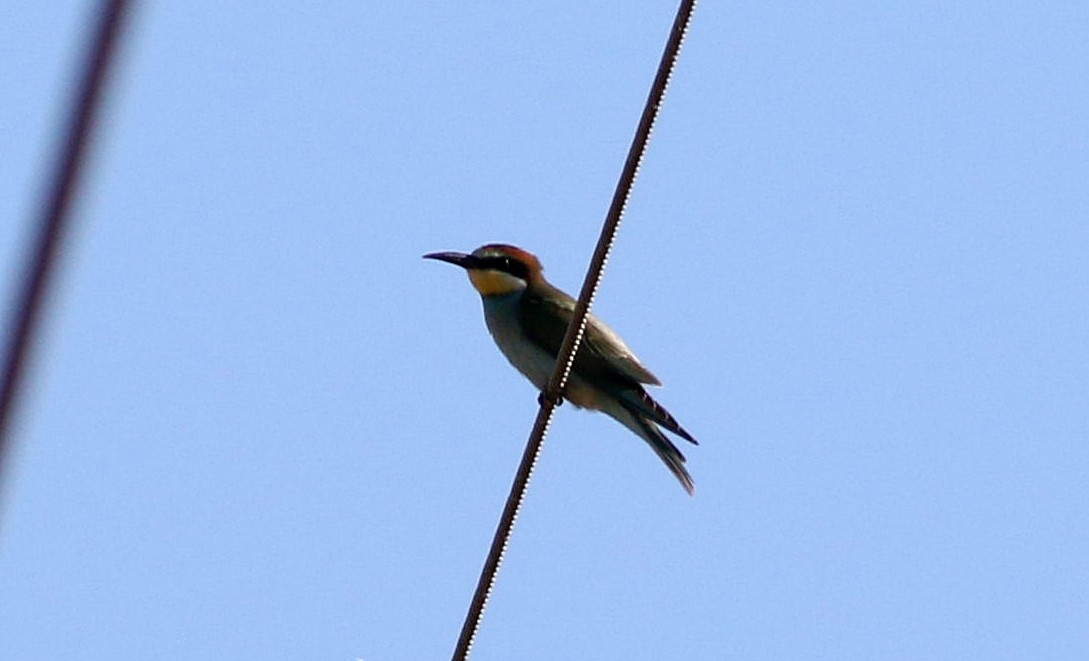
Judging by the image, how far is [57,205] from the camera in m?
0.48

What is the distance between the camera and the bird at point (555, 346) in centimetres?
482

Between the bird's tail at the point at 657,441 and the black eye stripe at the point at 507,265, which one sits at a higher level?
the black eye stripe at the point at 507,265

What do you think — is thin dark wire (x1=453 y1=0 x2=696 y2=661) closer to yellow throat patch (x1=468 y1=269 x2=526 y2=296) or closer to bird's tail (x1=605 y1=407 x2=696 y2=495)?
bird's tail (x1=605 y1=407 x2=696 y2=495)

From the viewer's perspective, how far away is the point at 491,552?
8.03 ft

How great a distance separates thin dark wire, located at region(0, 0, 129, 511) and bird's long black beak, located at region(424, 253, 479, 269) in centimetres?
502

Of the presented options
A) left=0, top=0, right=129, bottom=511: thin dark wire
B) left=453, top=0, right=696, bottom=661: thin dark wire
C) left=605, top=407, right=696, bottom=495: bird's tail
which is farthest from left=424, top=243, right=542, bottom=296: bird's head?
left=0, top=0, right=129, bottom=511: thin dark wire

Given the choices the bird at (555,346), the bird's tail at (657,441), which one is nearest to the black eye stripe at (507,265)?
the bird at (555,346)

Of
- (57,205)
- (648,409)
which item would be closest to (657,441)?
(648,409)

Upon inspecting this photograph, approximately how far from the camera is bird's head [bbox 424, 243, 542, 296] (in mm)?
5434

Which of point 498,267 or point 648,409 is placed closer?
point 648,409

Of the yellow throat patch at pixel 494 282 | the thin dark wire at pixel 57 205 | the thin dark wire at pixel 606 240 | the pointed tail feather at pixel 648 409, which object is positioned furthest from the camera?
the yellow throat patch at pixel 494 282

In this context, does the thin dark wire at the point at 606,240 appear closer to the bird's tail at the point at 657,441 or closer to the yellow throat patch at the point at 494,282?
the bird's tail at the point at 657,441

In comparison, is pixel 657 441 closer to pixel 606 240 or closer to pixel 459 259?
pixel 459 259

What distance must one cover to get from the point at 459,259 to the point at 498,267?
0.17m
